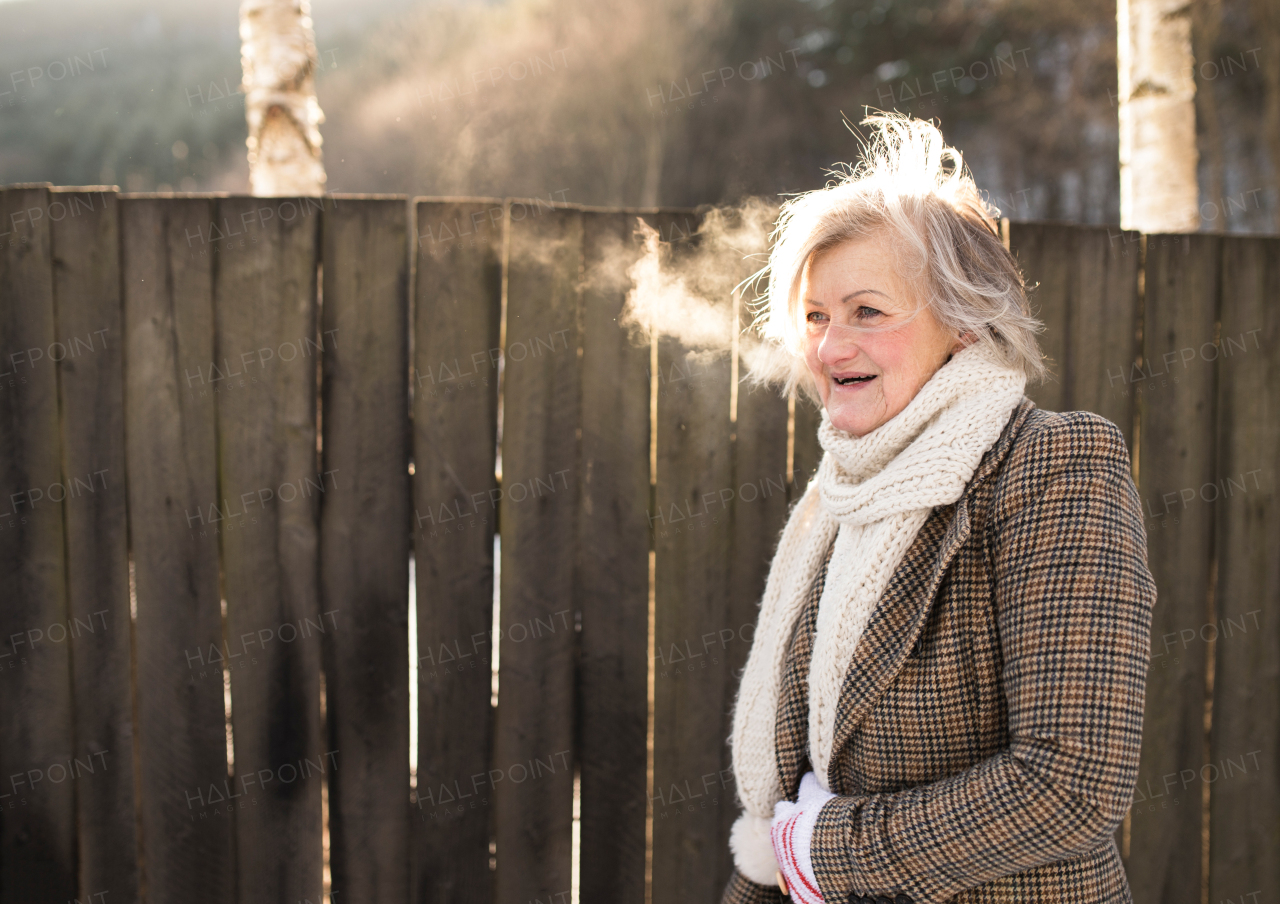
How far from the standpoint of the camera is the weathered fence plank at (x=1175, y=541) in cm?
246

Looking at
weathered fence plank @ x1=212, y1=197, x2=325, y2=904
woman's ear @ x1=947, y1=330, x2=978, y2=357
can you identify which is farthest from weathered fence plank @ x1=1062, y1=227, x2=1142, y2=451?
weathered fence plank @ x1=212, y1=197, x2=325, y2=904

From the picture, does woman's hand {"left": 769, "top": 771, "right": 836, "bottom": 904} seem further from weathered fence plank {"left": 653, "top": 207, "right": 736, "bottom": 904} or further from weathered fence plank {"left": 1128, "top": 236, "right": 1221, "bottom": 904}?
weathered fence plank {"left": 1128, "top": 236, "right": 1221, "bottom": 904}

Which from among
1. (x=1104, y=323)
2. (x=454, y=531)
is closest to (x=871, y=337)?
(x=454, y=531)

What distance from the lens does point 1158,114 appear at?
147 inches

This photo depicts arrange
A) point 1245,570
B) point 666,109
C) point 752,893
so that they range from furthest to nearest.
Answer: point 666,109 < point 1245,570 < point 752,893

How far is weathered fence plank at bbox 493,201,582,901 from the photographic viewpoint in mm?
2246

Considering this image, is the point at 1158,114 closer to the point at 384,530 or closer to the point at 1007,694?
the point at 1007,694

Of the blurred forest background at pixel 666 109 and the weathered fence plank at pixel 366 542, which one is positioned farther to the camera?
the blurred forest background at pixel 666 109

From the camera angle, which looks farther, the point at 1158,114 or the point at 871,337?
the point at 1158,114

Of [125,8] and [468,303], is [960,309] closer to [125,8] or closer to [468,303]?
[468,303]

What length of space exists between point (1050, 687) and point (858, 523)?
1.31ft

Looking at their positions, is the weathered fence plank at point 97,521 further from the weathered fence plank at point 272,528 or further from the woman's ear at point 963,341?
the woman's ear at point 963,341

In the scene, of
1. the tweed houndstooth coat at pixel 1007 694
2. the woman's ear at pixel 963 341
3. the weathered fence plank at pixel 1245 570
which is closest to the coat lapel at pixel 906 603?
the tweed houndstooth coat at pixel 1007 694

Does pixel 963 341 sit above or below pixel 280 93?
below
